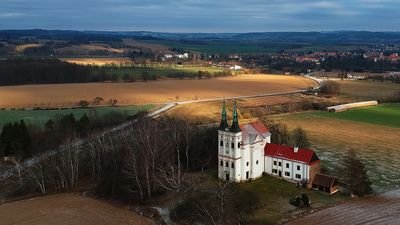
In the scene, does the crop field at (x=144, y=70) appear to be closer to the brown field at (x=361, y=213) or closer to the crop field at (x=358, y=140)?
the crop field at (x=358, y=140)

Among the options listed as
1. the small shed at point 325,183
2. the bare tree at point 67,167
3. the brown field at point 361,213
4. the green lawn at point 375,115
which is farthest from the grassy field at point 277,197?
the green lawn at point 375,115

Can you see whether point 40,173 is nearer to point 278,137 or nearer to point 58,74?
point 278,137

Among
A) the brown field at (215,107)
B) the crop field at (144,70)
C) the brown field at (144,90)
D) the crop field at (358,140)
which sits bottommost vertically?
the crop field at (358,140)

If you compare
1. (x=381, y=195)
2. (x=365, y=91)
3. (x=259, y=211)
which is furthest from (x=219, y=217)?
(x=365, y=91)

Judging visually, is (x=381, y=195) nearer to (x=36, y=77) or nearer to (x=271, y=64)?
(x=36, y=77)

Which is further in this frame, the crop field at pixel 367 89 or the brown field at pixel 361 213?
the crop field at pixel 367 89

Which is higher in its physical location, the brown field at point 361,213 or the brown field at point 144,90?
the brown field at point 144,90
